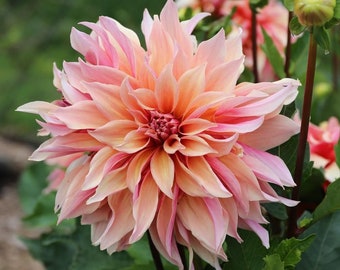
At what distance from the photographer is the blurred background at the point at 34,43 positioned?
3508 mm

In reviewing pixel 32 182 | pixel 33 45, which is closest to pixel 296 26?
pixel 32 182

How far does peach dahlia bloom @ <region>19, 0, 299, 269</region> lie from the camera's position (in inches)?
22.6

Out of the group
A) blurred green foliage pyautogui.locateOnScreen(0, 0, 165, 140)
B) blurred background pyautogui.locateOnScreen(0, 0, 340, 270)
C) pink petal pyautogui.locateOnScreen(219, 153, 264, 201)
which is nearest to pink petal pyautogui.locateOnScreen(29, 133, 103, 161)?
pink petal pyautogui.locateOnScreen(219, 153, 264, 201)

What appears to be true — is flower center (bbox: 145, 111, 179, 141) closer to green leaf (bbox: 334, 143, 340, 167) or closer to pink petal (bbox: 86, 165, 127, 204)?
pink petal (bbox: 86, 165, 127, 204)

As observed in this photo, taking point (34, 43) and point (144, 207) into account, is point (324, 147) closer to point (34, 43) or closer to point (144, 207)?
point (144, 207)

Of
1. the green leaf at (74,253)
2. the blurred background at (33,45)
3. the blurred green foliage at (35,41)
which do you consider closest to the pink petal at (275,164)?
the green leaf at (74,253)

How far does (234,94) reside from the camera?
602 millimetres

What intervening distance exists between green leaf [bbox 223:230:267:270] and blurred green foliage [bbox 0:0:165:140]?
9.08ft

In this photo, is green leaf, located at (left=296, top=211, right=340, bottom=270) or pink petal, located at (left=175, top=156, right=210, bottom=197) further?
green leaf, located at (left=296, top=211, right=340, bottom=270)

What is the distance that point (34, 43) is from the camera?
385cm

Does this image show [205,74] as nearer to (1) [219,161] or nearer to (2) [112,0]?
(1) [219,161]

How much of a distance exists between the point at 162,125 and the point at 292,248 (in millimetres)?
144

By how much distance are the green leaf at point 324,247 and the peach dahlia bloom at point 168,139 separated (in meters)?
0.14

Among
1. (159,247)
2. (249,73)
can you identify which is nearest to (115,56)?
(159,247)
